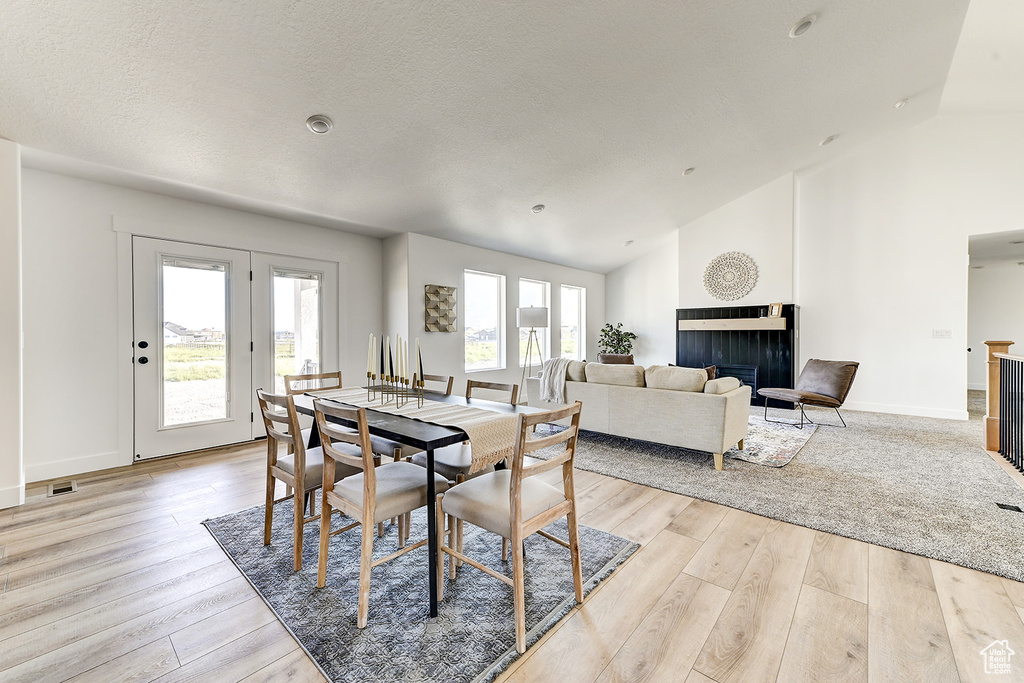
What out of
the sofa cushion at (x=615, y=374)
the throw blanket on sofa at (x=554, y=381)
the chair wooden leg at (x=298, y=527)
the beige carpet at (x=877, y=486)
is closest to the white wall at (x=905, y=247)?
the beige carpet at (x=877, y=486)

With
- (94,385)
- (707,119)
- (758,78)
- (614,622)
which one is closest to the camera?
(614,622)

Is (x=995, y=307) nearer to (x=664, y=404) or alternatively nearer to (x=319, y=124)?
(x=664, y=404)

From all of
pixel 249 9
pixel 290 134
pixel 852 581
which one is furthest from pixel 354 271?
pixel 852 581

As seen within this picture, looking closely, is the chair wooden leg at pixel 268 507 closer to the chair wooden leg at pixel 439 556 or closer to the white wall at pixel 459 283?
the chair wooden leg at pixel 439 556

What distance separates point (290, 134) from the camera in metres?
3.06

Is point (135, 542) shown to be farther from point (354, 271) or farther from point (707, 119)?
point (707, 119)

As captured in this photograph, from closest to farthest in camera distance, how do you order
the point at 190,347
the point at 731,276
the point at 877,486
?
1. the point at 877,486
2. the point at 190,347
3. the point at 731,276

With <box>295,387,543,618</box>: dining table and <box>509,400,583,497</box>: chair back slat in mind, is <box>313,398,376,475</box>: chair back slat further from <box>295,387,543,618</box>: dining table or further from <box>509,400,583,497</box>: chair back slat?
<box>509,400,583,497</box>: chair back slat

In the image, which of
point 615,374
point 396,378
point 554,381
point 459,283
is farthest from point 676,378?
point 459,283

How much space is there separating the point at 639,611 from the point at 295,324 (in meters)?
4.30

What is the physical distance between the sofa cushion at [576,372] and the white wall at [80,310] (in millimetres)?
3759

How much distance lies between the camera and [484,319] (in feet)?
20.4

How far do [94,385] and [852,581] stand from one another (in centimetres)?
529

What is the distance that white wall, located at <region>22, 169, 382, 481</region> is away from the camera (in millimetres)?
3172
